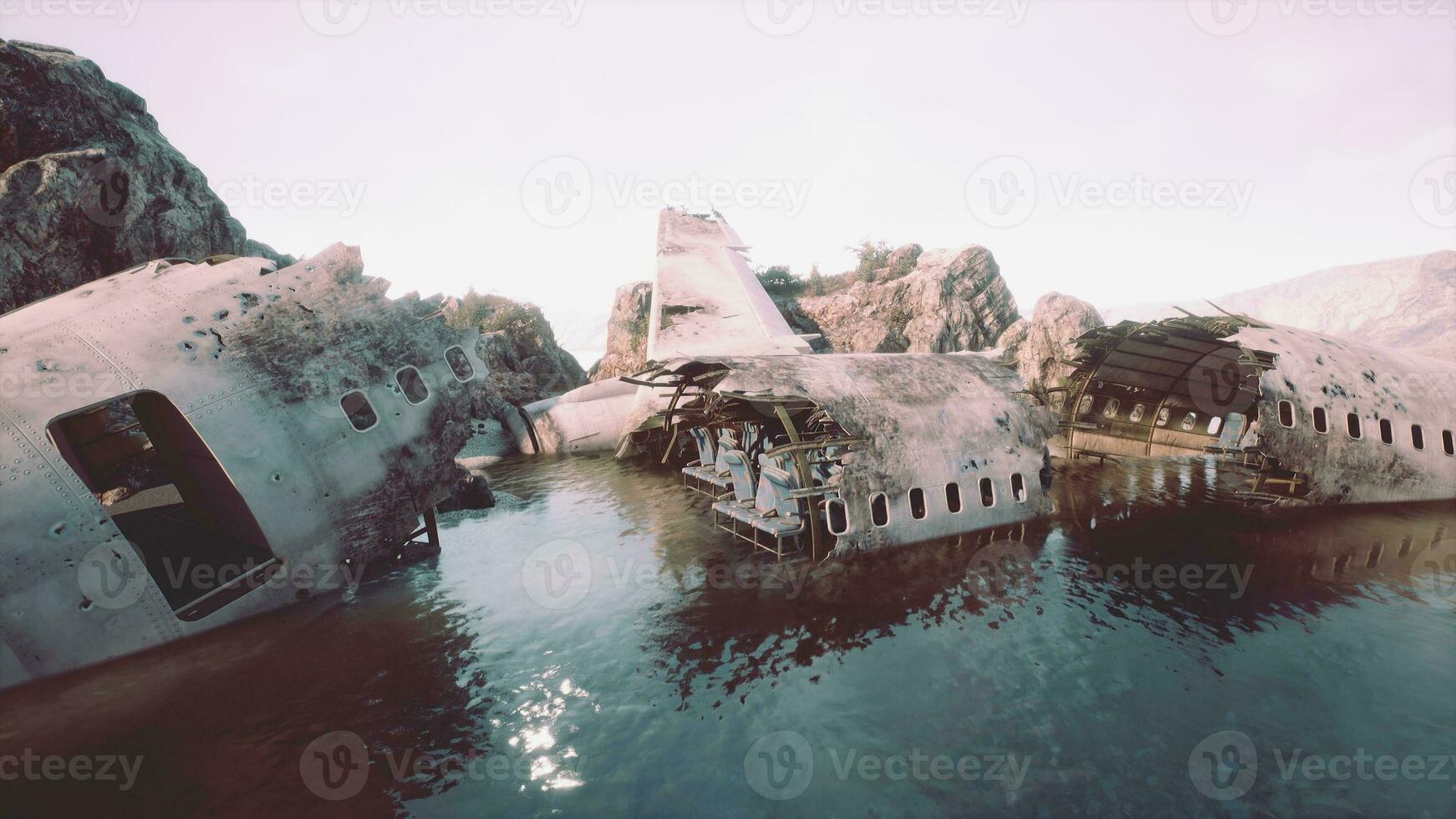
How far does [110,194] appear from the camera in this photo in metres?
24.4

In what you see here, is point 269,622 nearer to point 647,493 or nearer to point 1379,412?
point 647,493

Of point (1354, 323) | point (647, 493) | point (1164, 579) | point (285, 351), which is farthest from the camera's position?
point (1354, 323)

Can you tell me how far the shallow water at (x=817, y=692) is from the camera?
26.7 feet

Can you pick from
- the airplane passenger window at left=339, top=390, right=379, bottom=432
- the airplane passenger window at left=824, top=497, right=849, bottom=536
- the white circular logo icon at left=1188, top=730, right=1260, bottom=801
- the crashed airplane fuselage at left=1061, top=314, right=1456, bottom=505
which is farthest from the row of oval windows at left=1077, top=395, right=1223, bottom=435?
the airplane passenger window at left=339, top=390, right=379, bottom=432

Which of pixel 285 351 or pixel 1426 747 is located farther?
pixel 285 351

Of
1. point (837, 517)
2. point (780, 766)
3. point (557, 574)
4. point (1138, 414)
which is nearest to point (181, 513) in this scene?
point (557, 574)

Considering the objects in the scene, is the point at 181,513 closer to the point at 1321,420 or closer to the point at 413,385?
the point at 413,385

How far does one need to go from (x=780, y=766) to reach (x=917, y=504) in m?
8.60

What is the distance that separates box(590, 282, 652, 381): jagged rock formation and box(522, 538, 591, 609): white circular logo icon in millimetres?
30906

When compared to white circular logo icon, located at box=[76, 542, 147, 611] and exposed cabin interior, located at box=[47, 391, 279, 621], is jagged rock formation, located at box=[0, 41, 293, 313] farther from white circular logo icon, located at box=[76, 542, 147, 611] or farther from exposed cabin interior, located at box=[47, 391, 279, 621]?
white circular logo icon, located at box=[76, 542, 147, 611]

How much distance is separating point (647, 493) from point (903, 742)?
15797mm

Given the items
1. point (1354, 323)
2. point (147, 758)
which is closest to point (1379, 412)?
point (147, 758)

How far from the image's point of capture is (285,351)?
40.0ft

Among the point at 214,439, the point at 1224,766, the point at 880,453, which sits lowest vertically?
the point at 1224,766
